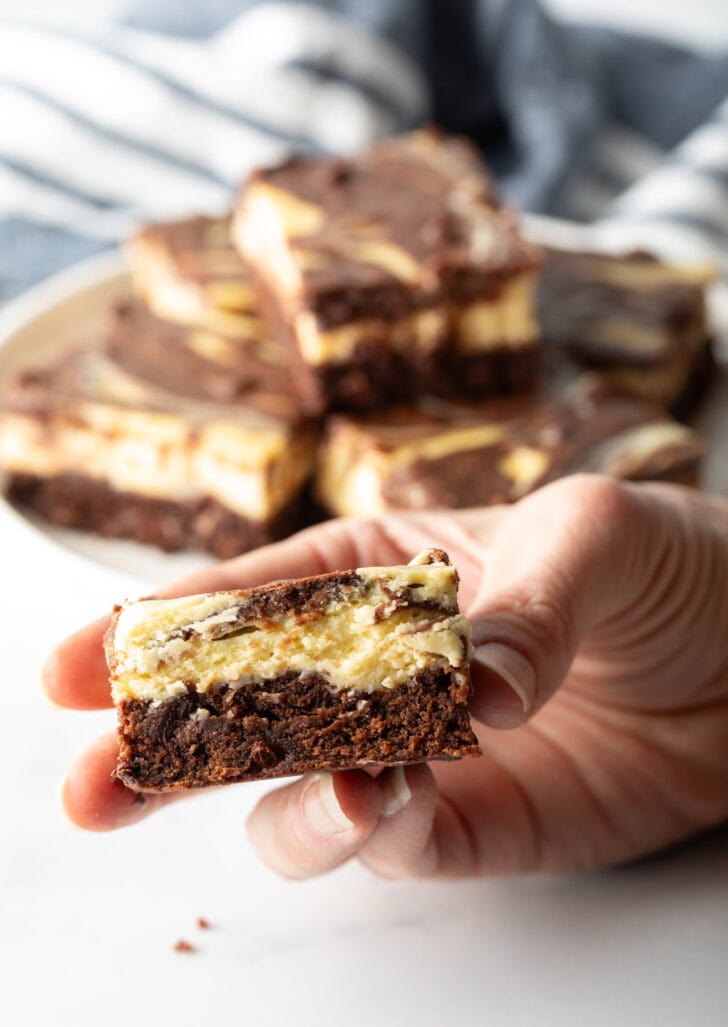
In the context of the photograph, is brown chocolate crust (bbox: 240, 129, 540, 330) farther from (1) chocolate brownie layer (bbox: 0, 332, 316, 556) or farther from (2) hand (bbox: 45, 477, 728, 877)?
(2) hand (bbox: 45, 477, 728, 877)

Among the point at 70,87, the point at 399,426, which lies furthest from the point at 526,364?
the point at 70,87

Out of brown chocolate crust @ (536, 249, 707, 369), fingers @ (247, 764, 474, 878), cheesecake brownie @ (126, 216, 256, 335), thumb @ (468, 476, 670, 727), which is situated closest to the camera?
thumb @ (468, 476, 670, 727)

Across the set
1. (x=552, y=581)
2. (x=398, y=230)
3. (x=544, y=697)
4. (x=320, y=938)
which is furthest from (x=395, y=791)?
(x=398, y=230)

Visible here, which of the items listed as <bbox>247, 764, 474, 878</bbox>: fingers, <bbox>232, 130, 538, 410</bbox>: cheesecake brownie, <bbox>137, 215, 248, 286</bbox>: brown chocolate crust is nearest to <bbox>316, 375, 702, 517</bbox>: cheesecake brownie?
<bbox>232, 130, 538, 410</bbox>: cheesecake brownie

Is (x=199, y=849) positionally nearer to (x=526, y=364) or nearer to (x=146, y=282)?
(x=526, y=364)

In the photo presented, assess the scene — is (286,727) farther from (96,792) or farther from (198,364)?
(198,364)

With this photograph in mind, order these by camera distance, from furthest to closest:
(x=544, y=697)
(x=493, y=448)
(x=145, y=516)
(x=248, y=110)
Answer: (x=248, y=110), (x=145, y=516), (x=493, y=448), (x=544, y=697)
